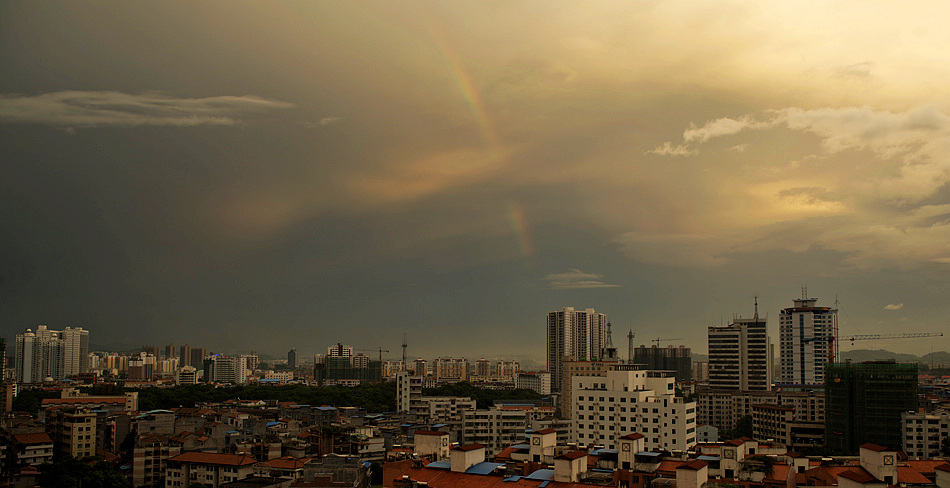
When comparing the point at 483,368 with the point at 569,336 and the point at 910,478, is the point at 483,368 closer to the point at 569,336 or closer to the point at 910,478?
→ the point at 569,336

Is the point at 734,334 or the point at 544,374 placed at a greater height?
the point at 734,334

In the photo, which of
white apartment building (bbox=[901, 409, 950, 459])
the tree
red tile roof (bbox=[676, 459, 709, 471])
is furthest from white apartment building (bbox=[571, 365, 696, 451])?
the tree

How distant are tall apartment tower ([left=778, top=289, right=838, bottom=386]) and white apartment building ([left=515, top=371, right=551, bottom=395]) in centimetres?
1431

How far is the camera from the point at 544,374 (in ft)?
157

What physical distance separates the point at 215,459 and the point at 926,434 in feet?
54.5

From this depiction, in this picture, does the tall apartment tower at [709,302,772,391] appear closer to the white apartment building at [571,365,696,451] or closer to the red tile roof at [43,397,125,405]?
the white apartment building at [571,365,696,451]

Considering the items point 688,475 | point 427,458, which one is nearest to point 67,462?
point 427,458

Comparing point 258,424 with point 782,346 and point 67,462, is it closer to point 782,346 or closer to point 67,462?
point 67,462

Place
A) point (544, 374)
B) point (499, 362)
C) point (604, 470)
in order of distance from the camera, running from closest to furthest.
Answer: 1. point (604, 470)
2. point (544, 374)
3. point (499, 362)

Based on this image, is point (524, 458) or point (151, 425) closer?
point (524, 458)

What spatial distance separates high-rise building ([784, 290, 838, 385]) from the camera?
4100 cm

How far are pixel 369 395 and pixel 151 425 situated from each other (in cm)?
1306

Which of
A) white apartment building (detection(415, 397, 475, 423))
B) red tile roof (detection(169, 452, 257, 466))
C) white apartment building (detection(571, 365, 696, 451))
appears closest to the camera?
red tile roof (detection(169, 452, 257, 466))

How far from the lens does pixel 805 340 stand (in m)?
41.5
